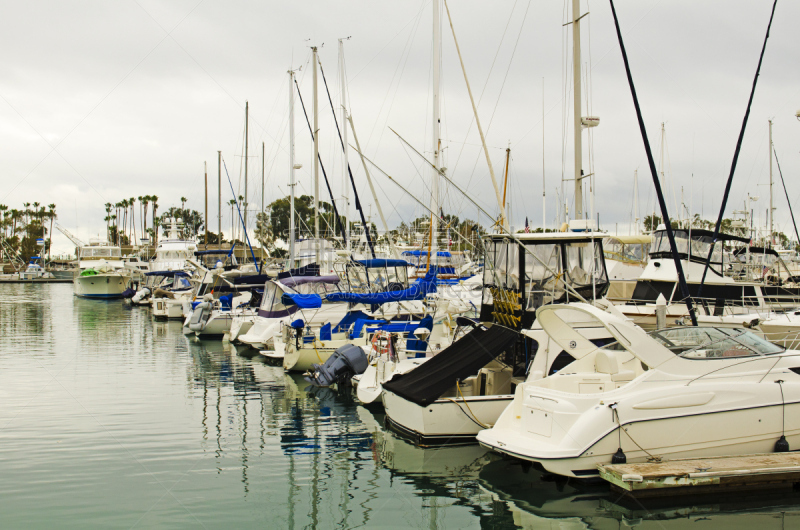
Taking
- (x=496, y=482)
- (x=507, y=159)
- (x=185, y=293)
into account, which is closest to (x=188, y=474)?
(x=496, y=482)

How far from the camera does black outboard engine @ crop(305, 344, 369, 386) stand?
56.0 ft

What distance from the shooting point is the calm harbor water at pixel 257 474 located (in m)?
8.61

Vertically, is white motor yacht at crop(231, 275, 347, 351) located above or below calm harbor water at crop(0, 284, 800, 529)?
above

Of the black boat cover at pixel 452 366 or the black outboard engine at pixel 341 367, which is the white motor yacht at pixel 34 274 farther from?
the black boat cover at pixel 452 366

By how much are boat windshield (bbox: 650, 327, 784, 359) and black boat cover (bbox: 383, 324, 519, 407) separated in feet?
10.2

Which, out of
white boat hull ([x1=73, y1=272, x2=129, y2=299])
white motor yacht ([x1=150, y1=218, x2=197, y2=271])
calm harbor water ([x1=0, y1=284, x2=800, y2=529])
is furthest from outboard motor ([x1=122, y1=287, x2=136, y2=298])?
calm harbor water ([x1=0, y1=284, x2=800, y2=529])

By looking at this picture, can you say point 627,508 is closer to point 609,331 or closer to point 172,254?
point 609,331

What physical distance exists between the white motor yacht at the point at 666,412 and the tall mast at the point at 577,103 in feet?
19.3

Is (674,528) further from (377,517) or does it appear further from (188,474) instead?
(188,474)

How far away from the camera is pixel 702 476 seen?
28.7 feet

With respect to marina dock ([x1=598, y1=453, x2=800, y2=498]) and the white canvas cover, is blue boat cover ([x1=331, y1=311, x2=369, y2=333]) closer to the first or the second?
the white canvas cover

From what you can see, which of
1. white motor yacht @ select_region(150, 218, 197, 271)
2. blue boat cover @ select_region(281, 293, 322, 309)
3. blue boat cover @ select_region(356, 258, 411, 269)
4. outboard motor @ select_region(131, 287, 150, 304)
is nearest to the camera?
blue boat cover @ select_region(281, 293, 322, 309)

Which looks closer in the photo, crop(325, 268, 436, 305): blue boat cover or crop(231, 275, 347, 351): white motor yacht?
crop(325, 268, 436, 305): blue boat cover

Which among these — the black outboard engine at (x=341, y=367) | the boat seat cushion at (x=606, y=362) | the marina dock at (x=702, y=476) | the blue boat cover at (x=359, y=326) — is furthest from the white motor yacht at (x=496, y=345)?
the blue boat cover at (x=359, y=326)
